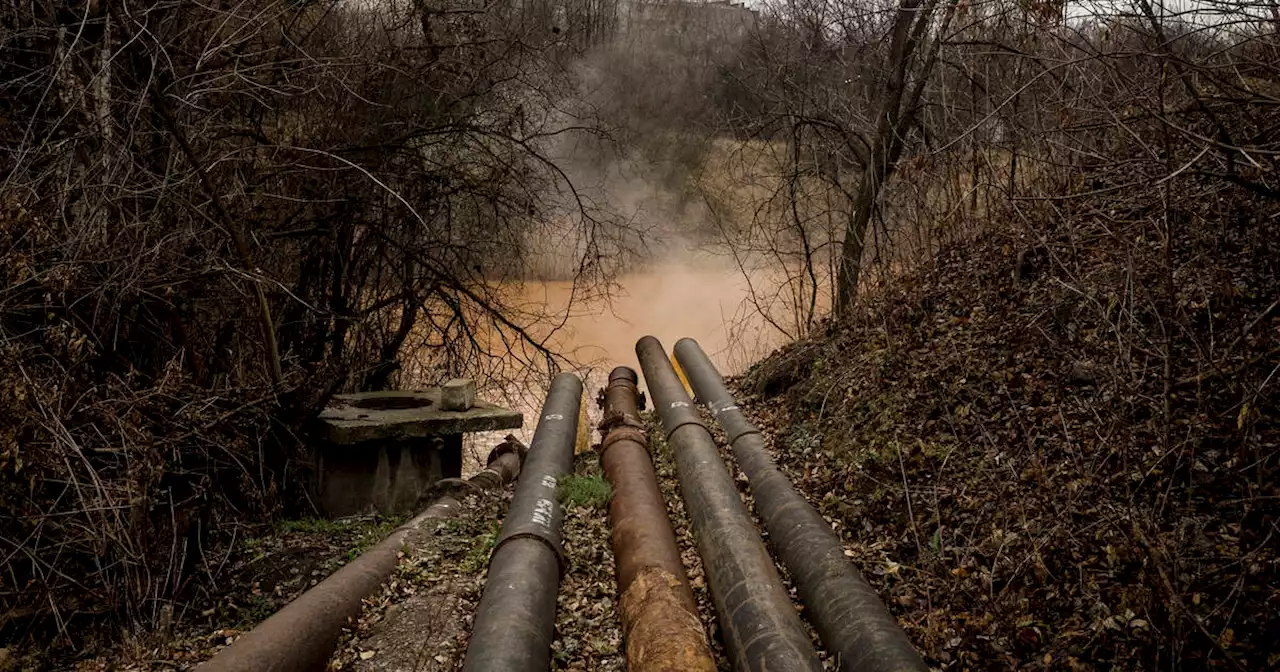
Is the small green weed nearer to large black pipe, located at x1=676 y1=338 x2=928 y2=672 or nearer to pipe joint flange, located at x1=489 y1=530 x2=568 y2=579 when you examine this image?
pipe joint flange, located at x1=489 y1=530 x2=568 y2=579

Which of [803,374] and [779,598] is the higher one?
[803,374]

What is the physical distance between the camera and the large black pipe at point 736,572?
3.70 metres

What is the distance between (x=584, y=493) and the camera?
6152 mm

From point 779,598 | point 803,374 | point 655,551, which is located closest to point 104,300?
point 655,551

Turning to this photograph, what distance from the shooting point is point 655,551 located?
4.72 m

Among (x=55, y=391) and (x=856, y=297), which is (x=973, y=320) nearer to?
(x=856, y=297)

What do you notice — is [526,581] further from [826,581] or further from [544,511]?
[826,581]

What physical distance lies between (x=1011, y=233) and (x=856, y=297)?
6.27ft

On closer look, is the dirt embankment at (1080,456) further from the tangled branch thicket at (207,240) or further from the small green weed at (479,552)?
the tangled branch thicket at (207,240)

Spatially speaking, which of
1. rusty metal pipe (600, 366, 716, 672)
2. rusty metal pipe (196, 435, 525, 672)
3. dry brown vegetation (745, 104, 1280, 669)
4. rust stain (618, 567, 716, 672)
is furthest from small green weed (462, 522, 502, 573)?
dry brown vegetation (745, 104, 1280, 669)

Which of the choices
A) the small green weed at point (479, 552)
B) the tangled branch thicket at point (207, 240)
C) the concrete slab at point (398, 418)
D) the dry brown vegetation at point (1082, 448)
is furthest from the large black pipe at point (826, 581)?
the concrete slab at point (398, 418)

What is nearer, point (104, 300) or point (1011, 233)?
point (104, 300)

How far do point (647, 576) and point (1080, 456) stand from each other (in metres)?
2.37

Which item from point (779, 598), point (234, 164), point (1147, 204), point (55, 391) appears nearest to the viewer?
point (779, 598)
